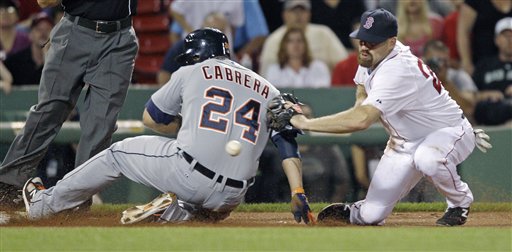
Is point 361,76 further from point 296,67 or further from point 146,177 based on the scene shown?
point 296,67

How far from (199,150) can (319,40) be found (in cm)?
607

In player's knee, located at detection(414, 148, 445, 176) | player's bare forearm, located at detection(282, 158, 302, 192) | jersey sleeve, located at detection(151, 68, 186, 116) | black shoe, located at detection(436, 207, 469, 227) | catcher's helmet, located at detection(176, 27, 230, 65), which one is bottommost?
black shoe, located at detection(436, 207, 469, 227)

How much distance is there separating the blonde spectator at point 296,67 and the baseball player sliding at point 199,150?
4.92 meters

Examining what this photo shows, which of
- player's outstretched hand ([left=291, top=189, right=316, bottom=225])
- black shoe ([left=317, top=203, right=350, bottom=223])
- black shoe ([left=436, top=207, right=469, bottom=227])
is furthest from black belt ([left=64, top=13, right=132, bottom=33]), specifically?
black shoe ([left=436, top=207, right=469, bottom=227])

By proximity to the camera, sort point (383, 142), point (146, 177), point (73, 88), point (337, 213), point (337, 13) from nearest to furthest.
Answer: point (146, 177), point (337, 213), point (73, 88), point (383, 142), point (337, 13)

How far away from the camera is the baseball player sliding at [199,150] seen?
785cm

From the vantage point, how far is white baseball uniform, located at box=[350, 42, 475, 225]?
8.14 metres

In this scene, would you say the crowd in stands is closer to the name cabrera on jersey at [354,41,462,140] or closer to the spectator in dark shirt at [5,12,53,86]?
the spectator in dark shirt at [5,12,53,86]

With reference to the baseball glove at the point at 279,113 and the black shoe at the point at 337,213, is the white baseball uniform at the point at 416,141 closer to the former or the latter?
the black shoe at the point at 337,213

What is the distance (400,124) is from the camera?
27.4 ft

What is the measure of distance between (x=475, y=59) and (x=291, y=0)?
93.2 inches

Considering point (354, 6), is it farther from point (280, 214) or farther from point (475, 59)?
point (280, 214)

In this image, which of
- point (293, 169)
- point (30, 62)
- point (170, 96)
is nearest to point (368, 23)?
point (293, 169)
